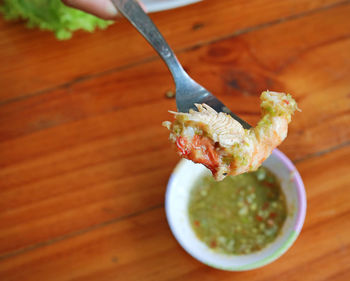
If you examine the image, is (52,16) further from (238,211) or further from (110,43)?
(238,211)

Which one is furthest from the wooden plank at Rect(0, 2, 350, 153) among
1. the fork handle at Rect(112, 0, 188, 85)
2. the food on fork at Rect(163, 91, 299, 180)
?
the food on fork at Rect(163, 91, 299, 180)

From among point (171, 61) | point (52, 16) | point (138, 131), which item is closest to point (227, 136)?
point (171, 61)

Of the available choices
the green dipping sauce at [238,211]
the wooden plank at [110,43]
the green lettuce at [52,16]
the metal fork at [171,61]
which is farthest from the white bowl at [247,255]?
the green lettuce at [52,16]

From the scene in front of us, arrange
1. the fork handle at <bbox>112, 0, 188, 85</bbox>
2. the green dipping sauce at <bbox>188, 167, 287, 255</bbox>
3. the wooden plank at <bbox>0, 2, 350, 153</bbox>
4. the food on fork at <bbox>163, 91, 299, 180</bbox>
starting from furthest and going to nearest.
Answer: the wooden plank at <bbox>0, 2, 350, 153</bbox> < the green dipping sauce at <bbox>188, 167, 287, 255</bbox> < the fork handle at <bbox>112, 0, 188, 85</bbox> < the food on fork at <bbox>163, 91, 299, 180</bbox>

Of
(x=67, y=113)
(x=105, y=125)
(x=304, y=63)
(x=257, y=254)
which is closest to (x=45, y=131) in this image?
(x=67, y=113)

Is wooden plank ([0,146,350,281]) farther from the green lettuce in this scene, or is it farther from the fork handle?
the green lettuce

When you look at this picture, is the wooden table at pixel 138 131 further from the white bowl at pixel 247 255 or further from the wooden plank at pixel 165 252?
the white bowl at pixel 247 255

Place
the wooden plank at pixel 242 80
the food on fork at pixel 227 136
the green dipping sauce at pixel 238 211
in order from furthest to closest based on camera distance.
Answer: the wooden plank at pixel 242 80 < the green dipping sauce at pixel 238 211 < the food on fork at pixel 227 136
